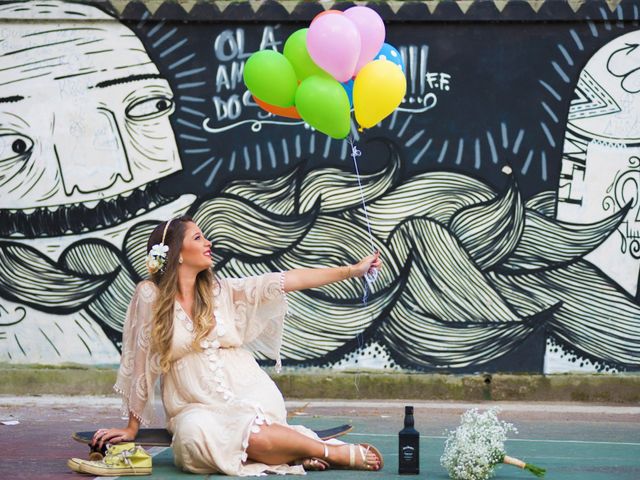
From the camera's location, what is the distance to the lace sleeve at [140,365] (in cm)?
761

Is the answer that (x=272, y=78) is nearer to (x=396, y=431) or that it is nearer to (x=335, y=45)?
(x=335, y=45)

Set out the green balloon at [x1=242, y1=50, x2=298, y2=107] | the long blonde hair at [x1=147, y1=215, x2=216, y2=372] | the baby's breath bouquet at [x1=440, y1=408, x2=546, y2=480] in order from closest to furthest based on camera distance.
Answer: the baby's breath bouquet at [x1=440, y1=408, x2=546, y2=480] → the long blonde hair at [x1=147, y1=215, x2=216, y2=372] → the green balloon at [x1=242, y1=50, x2=298, y2=107]

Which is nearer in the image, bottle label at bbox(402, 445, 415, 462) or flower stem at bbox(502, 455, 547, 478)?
flower stem at bbox(502, 455, 547, 478)

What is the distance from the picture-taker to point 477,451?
704 cm

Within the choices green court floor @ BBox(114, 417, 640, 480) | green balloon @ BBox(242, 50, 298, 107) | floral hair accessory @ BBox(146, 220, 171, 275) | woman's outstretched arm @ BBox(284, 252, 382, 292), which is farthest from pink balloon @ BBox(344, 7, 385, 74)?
green court floor @ BBox(114, 417, 640, 480)

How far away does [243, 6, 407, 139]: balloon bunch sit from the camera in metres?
7.82

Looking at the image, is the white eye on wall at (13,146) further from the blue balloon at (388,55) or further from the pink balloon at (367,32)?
the pink balloon at (367,32)

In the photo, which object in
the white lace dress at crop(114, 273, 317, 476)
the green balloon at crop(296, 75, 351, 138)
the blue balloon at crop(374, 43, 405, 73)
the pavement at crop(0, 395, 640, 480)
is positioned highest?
the blue balloon at crop(374, 43, 405, 73)

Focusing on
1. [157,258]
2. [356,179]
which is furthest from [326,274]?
[356,179]

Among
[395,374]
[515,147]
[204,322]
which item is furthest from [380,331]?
[204,322]

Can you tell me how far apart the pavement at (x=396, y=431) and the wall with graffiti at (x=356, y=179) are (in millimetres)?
530

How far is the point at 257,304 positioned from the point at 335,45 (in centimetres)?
168

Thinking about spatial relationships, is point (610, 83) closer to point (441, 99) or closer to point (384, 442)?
point (441, 99)

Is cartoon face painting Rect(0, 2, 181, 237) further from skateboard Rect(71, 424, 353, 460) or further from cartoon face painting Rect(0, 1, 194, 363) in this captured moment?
skateboard Rect(71, 424, 353, 460)
